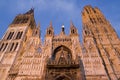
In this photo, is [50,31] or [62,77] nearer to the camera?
[62,77]

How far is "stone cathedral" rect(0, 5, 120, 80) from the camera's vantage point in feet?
56.9

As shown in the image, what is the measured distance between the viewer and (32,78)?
18562mm

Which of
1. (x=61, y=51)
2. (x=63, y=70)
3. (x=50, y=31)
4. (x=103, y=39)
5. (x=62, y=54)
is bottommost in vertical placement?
(x=63, y=70)

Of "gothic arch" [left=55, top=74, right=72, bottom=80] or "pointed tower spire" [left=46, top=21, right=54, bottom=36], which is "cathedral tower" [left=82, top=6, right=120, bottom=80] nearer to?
"pointed tower spire" [left=46, top=21, right=54, bottom=36]

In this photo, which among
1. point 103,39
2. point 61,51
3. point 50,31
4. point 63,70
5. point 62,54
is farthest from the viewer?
point 103,39

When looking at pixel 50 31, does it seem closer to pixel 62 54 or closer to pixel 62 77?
pixel 62 54

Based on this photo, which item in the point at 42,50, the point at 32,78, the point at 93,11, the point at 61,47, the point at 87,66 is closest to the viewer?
the point at 32,78

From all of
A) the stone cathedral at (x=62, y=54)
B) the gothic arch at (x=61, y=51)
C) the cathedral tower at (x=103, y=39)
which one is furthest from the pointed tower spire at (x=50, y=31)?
the cathedral tower at (x=103, y=39)

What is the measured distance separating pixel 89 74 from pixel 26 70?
291 inches

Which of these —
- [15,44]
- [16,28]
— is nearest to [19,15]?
[16,28]

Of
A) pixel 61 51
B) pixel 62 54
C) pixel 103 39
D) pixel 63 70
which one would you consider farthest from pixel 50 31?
pixel 63 70

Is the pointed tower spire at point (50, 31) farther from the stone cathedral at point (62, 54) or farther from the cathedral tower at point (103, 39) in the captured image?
the cathedral tower at point (103, 39)

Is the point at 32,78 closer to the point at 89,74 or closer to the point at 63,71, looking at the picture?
the point at 63,71

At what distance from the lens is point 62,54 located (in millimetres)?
21891
